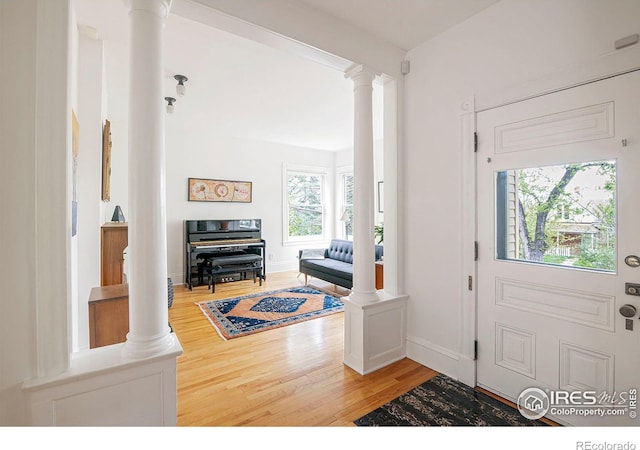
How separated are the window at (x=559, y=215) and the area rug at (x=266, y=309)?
2.44 meters

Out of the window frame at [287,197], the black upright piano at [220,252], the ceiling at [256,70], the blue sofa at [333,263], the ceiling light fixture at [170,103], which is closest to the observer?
the ceiling at [256,70]

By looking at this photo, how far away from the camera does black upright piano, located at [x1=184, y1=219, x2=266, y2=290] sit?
5.13 m

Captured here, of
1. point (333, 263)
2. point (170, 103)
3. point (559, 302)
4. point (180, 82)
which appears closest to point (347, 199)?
point (333, 263)

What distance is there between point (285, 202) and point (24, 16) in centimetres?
545

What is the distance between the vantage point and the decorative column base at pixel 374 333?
2.37 m

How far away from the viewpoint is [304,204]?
7047 millimetres

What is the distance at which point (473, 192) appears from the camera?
7.19 feet

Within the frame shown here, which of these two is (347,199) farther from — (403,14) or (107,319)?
(107,319)

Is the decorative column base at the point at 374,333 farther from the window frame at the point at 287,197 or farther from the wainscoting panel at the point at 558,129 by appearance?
the window frame at the point at 287,197

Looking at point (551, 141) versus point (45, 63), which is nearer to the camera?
point (45, 63)

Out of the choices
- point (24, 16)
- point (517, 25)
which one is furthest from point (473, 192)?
point (24, 16)

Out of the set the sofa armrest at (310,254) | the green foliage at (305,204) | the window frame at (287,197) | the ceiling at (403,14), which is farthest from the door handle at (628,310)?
the green foliage at (305,204)

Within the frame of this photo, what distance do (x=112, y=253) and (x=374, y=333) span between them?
7.83 ft
